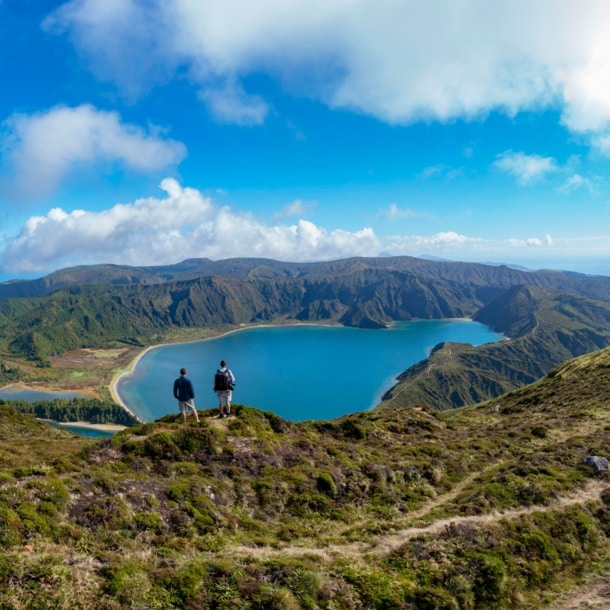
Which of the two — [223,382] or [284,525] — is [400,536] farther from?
[223,382]

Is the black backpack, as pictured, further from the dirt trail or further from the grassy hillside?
the dirt trail

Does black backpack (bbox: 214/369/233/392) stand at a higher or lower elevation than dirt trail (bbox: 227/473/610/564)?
higher

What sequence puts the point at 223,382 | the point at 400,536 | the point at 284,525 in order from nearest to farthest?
the point at 400,536
the point at 284,525
the point at 223,382

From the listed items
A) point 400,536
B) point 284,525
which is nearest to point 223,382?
point 284,525

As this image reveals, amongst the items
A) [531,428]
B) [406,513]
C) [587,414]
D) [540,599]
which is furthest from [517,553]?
[587,414]

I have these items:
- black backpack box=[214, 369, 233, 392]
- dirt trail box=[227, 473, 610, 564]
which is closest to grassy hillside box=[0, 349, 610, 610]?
dirt trail box=[227, 473, 610, 564]

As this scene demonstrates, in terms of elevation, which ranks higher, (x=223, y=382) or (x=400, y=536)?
(x=223, y=382)

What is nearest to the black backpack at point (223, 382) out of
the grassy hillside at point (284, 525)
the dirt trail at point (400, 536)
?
the grassy hillside at point (284, 525)

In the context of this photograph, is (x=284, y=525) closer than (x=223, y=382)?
Yes
